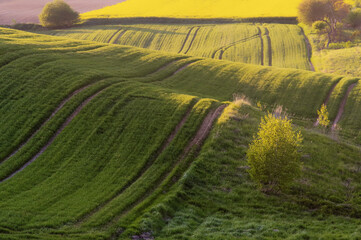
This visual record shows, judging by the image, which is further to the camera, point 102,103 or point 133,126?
point 102,103

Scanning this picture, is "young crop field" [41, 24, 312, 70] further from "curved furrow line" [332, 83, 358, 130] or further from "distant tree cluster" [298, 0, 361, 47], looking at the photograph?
"curved furrow line" [332, 83, 358, 130]

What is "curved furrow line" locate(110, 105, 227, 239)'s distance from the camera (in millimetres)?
25375

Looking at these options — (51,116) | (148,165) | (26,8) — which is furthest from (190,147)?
(26,8)

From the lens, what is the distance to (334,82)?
56969 millimetres

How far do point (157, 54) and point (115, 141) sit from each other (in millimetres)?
34508

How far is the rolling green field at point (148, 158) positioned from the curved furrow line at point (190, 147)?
14 centimetres

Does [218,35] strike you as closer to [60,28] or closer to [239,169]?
[60,28]

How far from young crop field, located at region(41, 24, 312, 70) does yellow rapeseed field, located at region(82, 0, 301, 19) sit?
10885 millimetres

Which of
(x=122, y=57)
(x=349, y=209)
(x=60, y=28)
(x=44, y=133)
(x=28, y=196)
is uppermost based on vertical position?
(x=60, y=28)

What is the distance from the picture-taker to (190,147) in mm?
34469

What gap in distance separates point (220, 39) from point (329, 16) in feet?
105

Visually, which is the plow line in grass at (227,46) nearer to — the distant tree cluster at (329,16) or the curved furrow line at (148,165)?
the distant tree cluster at (329,16)

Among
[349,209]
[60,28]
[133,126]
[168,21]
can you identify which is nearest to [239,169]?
[349,209]

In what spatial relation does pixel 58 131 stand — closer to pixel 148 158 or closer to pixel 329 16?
pixel 148 158
